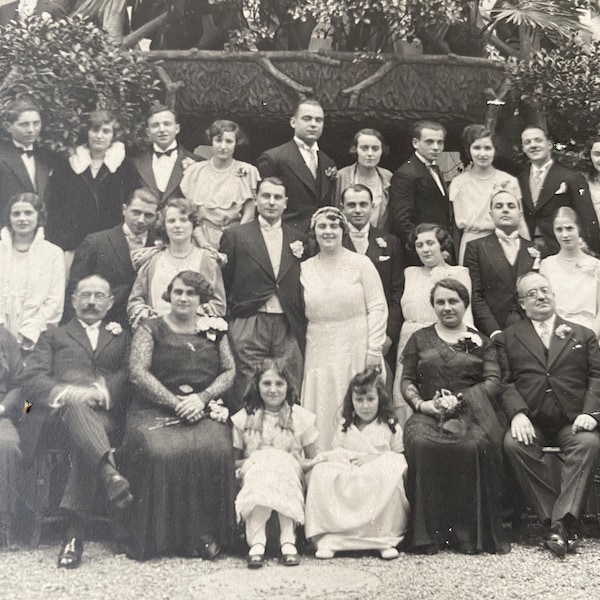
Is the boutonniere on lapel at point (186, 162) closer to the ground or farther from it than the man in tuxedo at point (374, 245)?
farther from it

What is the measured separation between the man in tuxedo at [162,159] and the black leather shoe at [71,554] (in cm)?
Answer: 192

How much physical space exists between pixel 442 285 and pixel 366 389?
2.47ft

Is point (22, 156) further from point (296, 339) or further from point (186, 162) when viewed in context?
point (296, 339)

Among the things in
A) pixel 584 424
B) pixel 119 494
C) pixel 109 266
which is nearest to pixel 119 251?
pixel 109 266

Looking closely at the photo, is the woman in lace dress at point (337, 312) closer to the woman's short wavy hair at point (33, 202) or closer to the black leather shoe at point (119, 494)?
the black leather shoe at point (119, 494)

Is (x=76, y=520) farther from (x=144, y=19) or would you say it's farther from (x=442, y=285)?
(x=144, y=19)

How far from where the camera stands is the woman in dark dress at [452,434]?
4.97 meters

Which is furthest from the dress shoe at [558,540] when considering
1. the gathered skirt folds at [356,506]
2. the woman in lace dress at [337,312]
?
the woman in lace dress at [337,312]

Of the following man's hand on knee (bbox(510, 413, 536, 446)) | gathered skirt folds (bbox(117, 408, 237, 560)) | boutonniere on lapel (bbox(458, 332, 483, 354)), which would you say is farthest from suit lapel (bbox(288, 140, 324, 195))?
man's hand on knee (bbox(510, 413, 536, 446))

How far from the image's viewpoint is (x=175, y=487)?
485cm

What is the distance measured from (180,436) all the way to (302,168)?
172cm

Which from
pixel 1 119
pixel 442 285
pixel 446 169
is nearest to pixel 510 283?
pixel 442 285

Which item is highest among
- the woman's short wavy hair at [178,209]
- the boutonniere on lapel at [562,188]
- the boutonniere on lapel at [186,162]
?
the boutonniere on lapel at [186,162]

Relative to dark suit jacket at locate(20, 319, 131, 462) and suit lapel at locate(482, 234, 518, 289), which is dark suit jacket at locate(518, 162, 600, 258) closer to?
suit lapel at locate(482, 234, 518, 289)
